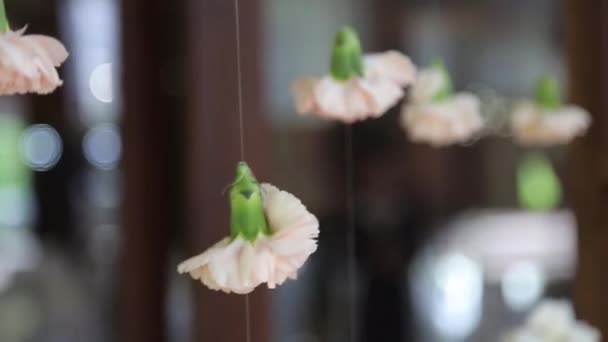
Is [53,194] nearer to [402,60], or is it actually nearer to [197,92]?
[197,92]

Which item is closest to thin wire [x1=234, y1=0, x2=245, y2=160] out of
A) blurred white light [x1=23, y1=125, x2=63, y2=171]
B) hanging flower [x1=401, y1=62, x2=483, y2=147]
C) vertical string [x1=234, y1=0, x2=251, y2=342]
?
vertical string [x1=234, y1=0, x2=251, y2=342]

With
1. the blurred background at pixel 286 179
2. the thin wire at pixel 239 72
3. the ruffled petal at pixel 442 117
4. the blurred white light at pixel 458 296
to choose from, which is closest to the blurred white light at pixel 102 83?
the blurred background at pixel 286 179

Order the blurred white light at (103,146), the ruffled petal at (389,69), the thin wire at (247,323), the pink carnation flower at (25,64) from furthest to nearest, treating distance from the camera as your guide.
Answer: the blurred white light at (103,146) < the thin wire at (247,323) < the ruffled petal at (389,69) < the pink carnation flower at (25,64)

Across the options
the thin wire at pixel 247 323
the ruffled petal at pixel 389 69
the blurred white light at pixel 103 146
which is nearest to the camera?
the ruffled petal at pixel 389 69

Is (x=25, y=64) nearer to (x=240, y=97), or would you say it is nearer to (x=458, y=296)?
(x=240, y=97)

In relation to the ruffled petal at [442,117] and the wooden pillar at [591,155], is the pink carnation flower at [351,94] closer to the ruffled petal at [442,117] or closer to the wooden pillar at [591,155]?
the ruffled petal at [442,117]

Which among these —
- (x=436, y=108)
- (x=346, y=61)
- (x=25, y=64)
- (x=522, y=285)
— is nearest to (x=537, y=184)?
(x=522, y=285)

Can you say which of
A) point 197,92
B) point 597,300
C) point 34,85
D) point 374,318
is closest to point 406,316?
point 374,318
